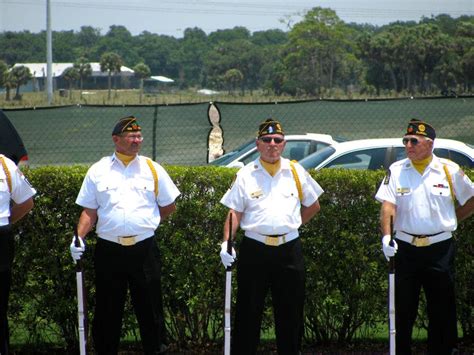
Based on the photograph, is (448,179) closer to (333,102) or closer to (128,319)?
(128,319)

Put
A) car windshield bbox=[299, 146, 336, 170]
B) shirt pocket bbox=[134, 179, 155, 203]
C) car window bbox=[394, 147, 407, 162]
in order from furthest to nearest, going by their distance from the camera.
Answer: car windshield bbox=[299, 146, 336, 170]
car window bbox=[394, 147, 407, 162]
shirt pocket bbox=[134, 179, 155, 203]

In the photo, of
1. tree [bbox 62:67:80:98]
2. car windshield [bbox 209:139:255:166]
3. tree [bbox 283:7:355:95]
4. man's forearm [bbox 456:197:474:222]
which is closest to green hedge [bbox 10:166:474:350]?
man's forearm [bbox 456:197:474:222]

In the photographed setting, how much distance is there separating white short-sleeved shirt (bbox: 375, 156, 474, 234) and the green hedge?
713mm

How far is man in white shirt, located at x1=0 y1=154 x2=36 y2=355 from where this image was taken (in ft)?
24.0

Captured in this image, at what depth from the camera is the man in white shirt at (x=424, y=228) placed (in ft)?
23.7

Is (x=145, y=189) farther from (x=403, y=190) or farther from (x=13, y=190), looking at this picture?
(x=403, y=190)

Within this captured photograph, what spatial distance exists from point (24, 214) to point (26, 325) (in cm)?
126

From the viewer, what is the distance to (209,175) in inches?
321

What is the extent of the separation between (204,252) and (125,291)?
0.92 meters

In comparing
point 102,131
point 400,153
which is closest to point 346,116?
point 400,153

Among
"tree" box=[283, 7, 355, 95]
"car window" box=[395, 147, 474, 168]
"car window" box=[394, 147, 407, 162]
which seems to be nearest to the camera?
"car window" box=[395, 147, 474, 168]

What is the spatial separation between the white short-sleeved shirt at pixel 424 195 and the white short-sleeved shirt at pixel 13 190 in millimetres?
2887

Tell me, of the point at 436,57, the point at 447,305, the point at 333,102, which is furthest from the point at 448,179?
the point at 436,57

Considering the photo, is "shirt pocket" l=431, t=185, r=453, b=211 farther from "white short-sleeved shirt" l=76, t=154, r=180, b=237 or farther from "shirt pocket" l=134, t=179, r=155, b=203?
"shirt pocket" l=134, t=179, r=155, b=203
